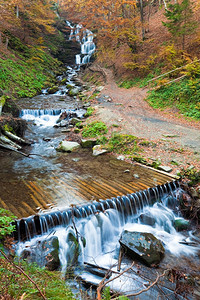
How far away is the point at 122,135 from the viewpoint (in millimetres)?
9891

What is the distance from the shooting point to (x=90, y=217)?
5.40 metres

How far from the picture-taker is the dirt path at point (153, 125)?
843cm

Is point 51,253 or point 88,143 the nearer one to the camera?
point 51,253

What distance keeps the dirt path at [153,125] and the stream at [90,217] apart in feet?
5.38

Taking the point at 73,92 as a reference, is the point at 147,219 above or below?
below

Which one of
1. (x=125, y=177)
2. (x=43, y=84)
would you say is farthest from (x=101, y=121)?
(x=43, y=84)

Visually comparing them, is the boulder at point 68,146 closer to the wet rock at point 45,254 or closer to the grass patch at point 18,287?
the wet rock at point 45,254

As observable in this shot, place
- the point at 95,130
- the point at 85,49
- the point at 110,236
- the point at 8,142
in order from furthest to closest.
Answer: the point at 85,49
the point at 95,130
the point at 8,142
the point at 110,236

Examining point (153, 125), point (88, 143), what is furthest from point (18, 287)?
point (153, 125)

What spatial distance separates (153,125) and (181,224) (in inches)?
252

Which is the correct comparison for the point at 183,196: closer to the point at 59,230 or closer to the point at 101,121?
the point at 59,230

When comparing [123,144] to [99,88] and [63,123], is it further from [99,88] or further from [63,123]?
[99,88]

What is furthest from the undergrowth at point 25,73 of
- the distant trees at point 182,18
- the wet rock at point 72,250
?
the wet rock at point 72,250

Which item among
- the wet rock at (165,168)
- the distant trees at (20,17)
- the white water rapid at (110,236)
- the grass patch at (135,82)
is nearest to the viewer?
the white water rapid at (110,236)
